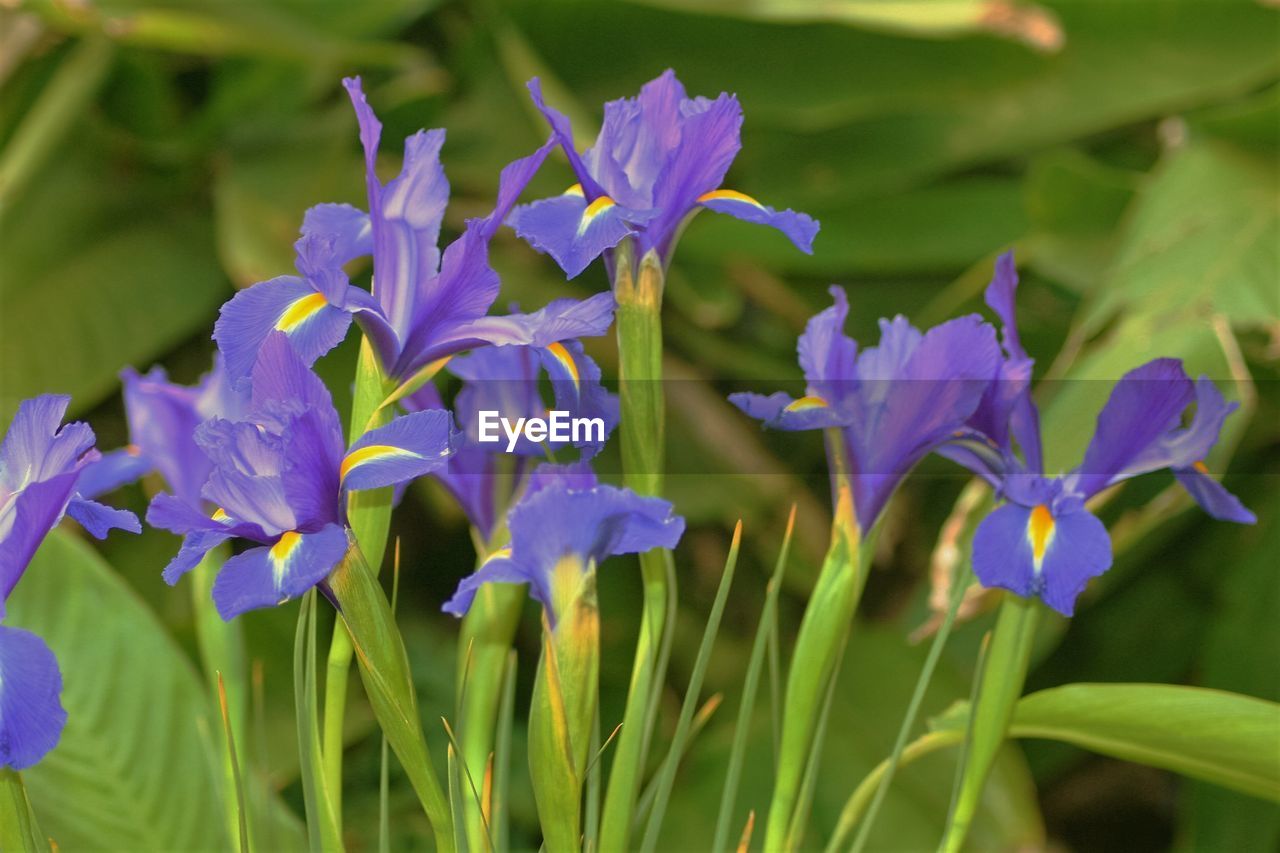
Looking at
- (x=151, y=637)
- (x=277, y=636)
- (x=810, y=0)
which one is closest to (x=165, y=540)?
(x=277, y=636)

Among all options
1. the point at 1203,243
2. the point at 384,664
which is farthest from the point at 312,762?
the point at 1203,243

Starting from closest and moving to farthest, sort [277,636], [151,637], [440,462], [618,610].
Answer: [440,462] < [151,637] < [277,636] < [618,610]

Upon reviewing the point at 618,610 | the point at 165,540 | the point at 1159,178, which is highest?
the point at 1159,178

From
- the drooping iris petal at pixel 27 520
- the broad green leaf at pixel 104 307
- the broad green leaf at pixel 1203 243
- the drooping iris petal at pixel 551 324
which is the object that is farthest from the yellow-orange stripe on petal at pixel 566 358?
the broad green leaf at pixel 104 307

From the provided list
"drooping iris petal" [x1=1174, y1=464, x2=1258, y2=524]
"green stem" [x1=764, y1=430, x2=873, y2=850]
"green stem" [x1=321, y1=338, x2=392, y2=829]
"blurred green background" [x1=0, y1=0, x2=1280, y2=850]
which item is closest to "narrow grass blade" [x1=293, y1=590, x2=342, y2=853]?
"green stem" [x1=321, y1=338, x2=392, y2=829]

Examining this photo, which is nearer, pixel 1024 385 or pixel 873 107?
pixel 1024 385

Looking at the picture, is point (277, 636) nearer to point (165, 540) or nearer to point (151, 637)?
point (165, 540)

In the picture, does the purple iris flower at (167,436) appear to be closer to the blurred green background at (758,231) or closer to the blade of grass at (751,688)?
the blade of grass at (751,688)
